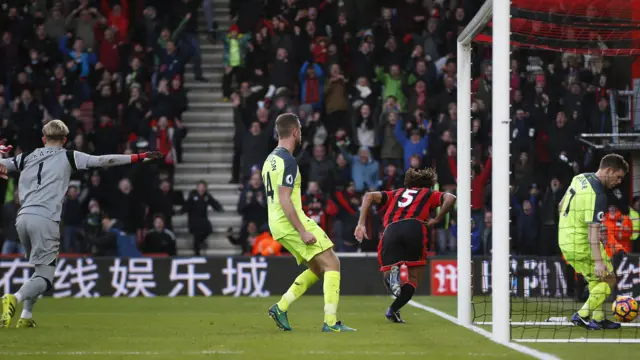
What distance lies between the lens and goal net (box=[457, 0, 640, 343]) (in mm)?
9805

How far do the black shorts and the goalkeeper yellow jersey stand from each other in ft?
4.95

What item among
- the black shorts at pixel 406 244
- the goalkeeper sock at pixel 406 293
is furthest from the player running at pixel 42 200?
the goalkeeper sock at pixel 406 293

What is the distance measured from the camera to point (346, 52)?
2338 cm

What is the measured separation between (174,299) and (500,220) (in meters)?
9.22

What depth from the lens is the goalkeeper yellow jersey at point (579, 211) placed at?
11.4m

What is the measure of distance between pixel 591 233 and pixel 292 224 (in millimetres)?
3156

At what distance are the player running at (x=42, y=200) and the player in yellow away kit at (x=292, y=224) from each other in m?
1.73

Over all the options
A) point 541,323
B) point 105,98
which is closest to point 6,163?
point 541,323

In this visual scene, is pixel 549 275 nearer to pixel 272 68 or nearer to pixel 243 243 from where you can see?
pixel 243 243

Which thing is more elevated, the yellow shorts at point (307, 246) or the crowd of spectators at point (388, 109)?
the crowd of spectators at point (388, 109)

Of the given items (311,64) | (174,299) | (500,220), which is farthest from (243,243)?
(500,220)

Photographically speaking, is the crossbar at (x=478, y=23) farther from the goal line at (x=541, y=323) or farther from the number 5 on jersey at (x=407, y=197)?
the goal line at (x=541, y=323)

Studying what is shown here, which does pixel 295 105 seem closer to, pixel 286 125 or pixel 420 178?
pixel 420 178

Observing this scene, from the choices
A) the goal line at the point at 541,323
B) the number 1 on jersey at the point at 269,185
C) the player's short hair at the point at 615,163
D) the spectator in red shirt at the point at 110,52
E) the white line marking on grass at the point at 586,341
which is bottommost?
the goal line at the point at 541,323
